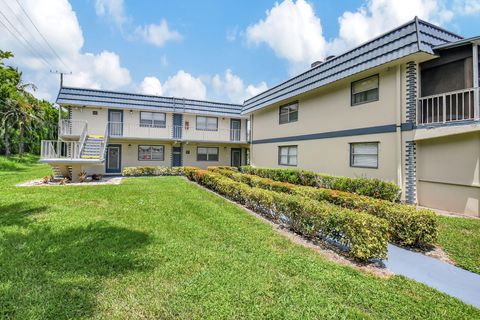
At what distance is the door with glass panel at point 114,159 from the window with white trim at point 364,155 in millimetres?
16200

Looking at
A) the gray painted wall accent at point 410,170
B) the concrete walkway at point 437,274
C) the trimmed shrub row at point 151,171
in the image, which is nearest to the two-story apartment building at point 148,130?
the trimmed shrub row at point 151,171

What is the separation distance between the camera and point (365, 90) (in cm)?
1025

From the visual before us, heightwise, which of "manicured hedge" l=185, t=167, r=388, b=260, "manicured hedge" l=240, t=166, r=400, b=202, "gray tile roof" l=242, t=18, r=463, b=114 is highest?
"gray tile roof" l=242, t=18, r=463, b=114

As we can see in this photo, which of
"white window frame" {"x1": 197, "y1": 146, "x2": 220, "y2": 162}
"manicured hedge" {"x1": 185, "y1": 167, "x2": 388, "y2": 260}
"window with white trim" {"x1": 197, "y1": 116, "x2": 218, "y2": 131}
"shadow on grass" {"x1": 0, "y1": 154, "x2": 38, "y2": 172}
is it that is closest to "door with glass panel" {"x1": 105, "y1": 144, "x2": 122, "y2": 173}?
"white window frame" {"x1": 197, "y1": 146, "x2": 220, "y2": 162}

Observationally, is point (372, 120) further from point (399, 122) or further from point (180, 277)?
point (180, 277)

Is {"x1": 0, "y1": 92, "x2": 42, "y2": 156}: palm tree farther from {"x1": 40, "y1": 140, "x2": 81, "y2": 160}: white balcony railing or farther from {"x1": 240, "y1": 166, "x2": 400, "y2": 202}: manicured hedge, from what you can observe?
{"x1": 240, "y1": 166, "x2": 400, "y2": 202}: manicured hedge

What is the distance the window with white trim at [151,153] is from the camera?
65.0ft

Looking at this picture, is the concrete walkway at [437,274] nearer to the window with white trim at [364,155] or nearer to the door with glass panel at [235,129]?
the window with white trim at [364,155]

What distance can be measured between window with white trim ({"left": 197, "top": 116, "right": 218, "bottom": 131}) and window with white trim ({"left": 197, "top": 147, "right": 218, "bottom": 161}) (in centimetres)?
177

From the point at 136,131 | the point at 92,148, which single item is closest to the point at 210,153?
the point at 136,131

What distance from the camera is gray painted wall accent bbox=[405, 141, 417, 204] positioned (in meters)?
8.48

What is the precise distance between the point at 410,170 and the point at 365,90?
3.67m

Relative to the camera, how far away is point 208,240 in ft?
17.0

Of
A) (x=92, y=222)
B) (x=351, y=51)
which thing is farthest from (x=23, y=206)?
(x=351, y=51)
